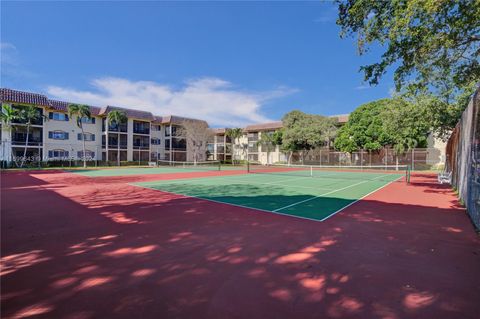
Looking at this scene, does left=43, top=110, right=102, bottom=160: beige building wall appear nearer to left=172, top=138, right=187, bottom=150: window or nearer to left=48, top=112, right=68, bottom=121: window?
left=48, top=112, right=68, bottom=121: window

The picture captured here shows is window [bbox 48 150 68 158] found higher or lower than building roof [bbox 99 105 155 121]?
lower

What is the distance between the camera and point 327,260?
15.8 feet

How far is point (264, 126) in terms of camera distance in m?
65.1

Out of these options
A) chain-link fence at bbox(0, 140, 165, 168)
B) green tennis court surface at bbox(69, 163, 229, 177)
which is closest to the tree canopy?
green tennis court surface at bbox(69, 163, 229, 177)

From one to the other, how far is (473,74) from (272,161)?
52239 millimetres

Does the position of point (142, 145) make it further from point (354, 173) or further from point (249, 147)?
point (354, 173)

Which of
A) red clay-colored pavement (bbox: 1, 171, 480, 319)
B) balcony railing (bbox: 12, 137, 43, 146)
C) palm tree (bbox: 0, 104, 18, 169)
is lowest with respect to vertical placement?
red clay-colored pavement (bbox: 1, 171, 480, 319)

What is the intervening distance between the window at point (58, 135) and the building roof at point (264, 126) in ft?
133

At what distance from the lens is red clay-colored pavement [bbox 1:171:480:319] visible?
132 inches

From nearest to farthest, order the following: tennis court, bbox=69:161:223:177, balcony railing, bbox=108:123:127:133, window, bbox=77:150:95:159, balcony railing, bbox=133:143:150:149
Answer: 1. tennis court, bbox=69:161:223:177
2. window, bbox=77:150:95:159
3. balcony railing, bbox=108:123:127:133
4. balcony railing, bbox=133:143:150:149

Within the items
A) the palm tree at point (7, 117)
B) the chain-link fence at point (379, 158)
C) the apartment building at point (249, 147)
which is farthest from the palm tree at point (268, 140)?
the palm tree at point (7, 117)

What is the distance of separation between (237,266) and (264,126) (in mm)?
61759

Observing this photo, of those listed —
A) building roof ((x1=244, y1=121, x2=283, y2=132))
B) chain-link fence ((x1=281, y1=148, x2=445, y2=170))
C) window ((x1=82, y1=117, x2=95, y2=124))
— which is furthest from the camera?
building roof ((x1=244, y1=121, x2=283, y2=132))

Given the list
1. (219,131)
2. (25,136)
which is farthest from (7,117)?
(219,131)
